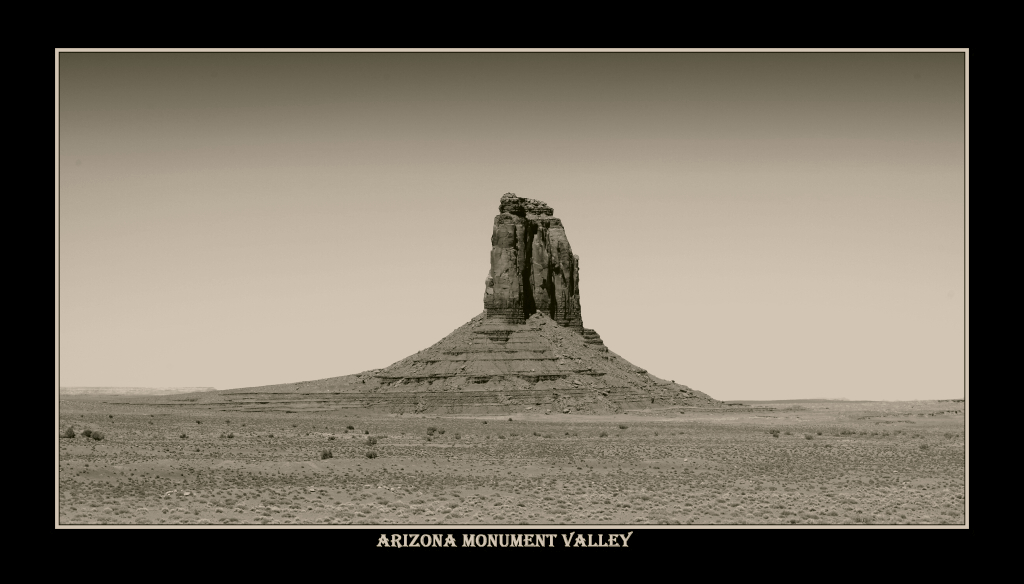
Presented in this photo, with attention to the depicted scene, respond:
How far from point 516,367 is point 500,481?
313 ft

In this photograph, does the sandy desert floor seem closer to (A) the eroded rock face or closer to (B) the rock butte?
(B) the rock butte

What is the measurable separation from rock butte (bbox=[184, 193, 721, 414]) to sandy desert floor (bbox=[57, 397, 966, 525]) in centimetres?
6109

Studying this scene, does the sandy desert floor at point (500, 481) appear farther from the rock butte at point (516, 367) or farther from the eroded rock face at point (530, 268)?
the eroded rock face at point (530, 268)

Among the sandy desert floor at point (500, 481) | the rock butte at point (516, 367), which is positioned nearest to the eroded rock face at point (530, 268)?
the rock butte at point (516, 367)

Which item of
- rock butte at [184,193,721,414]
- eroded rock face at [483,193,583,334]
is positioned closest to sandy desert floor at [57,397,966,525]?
rock butte at [184,193,721,414]

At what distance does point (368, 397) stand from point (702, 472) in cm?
9049

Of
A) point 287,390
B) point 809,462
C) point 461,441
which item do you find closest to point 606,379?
point 287,390

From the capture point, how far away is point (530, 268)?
153 meters

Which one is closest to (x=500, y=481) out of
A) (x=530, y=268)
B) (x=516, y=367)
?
(x=516, y=367)

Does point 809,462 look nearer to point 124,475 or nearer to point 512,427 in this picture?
point 124,475

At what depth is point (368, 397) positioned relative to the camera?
130 metres

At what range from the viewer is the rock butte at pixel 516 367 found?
126 meters

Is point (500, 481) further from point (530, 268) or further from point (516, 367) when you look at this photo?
point (530, 268)

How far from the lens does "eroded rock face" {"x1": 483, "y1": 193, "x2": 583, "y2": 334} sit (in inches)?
5837
